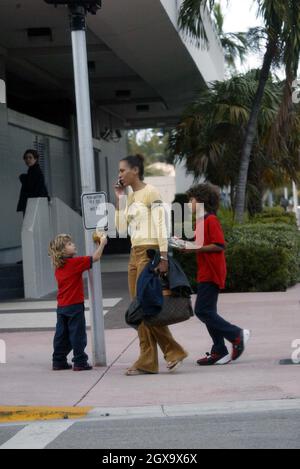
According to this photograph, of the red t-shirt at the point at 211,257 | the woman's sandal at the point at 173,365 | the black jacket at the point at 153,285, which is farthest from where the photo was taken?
the red t-shirt at the point at 211,257

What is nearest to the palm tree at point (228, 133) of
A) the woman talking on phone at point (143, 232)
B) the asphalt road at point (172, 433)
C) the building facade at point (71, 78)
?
the building facade at point (71, 78)

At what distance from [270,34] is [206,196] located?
906 cm

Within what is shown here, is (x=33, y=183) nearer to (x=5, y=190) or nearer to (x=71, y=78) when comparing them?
(x=5, y=190)

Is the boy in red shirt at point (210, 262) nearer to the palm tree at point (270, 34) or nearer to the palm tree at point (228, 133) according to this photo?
the palm tree at point (270, 34)

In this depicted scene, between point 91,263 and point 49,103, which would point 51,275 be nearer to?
point 91,263

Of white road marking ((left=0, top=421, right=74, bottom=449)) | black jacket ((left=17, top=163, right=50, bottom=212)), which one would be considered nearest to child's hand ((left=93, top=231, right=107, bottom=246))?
white road marking ((left=0, top=421, right=74, bottom=449))

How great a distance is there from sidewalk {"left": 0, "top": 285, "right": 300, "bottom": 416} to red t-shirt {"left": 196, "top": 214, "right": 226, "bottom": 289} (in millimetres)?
892

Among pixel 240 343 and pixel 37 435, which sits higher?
pixel 240 343

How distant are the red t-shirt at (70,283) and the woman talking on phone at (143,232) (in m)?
0.72

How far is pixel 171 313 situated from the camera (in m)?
9.30

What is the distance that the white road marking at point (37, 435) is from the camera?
7215 millimetres

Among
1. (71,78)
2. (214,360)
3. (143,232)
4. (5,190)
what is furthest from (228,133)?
(143,232)

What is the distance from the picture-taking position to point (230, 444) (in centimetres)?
689

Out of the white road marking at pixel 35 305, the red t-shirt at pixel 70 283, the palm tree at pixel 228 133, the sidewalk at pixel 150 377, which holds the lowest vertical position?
the white road marking at pixel 35 305
